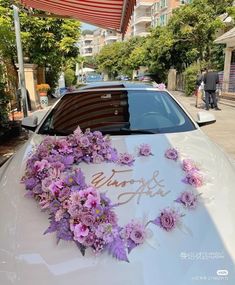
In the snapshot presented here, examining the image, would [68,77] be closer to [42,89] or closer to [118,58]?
[42,89]

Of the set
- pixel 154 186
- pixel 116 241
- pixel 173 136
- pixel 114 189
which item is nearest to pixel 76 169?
pixel 114 189

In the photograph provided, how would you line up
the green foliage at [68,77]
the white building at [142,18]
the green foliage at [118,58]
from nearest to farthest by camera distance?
the green foliage at [68,77], the green foliage at [118,58], the white building at [142,18]

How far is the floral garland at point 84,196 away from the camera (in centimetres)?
190

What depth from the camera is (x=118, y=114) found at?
361 centimetres

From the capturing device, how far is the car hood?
5.76ft

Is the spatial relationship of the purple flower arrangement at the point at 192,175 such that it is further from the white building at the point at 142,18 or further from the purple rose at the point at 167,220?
the white building at the point at 142,18

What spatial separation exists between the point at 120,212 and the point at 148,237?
9.9 inches

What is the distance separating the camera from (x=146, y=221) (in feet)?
6.71

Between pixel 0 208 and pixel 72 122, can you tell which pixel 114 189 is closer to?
pixel 0 208

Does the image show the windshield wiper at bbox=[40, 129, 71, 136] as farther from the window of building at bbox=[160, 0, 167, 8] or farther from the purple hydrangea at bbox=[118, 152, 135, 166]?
the window of building at bbox=[160, 0, 167, 8]

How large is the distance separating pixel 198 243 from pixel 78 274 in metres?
0.67

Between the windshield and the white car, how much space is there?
0.44 ft

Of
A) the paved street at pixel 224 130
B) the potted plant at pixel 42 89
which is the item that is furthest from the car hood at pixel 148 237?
the potted plant at pixel 42 89

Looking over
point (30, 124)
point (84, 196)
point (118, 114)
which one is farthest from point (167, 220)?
point (30, 124)
